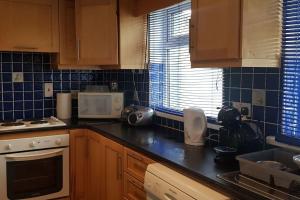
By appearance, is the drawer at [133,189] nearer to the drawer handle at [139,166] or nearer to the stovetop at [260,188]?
the drawer handle at [139,166]

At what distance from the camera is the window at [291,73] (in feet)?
5.34

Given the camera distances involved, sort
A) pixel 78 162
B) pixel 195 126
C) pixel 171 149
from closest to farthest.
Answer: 1. pixel 171 149
2. pixel 195 126
3. pixel 78 162

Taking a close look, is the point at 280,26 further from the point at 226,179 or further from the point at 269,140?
the point at 226,179

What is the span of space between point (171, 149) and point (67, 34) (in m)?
1.68

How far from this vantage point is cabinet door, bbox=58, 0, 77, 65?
2996 millimetres

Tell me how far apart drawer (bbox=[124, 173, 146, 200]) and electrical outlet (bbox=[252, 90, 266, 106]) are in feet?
2.92

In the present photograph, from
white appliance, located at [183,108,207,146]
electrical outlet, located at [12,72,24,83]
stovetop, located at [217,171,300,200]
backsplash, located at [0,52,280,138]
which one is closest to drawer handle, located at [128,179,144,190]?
white appliance, located at [183,108,207,146]

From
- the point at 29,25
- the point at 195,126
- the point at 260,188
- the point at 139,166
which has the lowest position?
the point at 139,166

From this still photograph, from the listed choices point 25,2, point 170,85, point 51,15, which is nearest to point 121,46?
point 170,85

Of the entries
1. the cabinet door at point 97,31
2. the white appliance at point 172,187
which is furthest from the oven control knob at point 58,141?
the white appliance at point 172,187

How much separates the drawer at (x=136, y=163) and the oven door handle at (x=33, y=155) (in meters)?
0.80

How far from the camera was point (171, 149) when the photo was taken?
2.01 meters

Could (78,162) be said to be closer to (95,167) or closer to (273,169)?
(95,167)

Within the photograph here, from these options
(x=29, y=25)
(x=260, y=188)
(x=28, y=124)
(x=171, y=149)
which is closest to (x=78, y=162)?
(x=28, y=124)
